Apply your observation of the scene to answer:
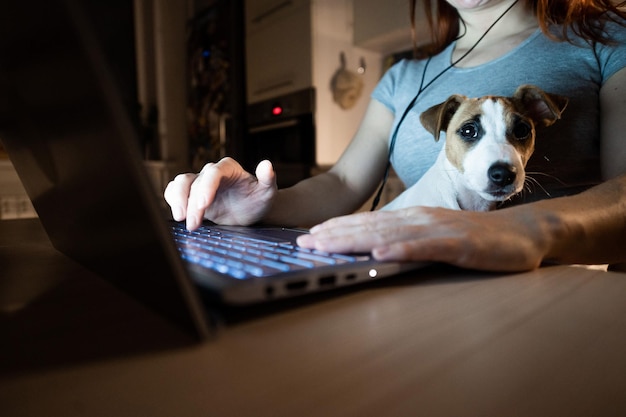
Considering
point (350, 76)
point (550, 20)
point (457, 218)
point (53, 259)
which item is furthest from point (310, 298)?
point (350, 76)

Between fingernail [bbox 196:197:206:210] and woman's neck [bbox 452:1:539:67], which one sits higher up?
woman's neck [bbox 452:1:539:67]

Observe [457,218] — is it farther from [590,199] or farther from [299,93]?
[299,93]

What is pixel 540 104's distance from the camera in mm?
740

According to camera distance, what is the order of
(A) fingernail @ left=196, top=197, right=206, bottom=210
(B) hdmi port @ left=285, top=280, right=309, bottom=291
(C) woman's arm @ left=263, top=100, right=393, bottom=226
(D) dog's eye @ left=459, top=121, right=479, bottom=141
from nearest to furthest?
(B) hdmi port @ left=285, top=280, right=309, bottom=291 < (A) fingernail @ left=196, top=197, right=206, bottom=210 < (D) dog's eye @ left=459, top=121, right=479, bottom=141 < (C) woman's arm @ left=263, top=100, right=393, bottom=226

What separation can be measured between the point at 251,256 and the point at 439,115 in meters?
0.60

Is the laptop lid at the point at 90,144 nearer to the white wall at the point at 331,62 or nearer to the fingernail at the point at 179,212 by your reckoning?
the fingernail at the point at 179,212

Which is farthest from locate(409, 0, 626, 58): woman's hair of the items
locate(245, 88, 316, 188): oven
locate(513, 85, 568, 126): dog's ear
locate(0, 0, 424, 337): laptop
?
locate(245, 88, 316, 188): oven

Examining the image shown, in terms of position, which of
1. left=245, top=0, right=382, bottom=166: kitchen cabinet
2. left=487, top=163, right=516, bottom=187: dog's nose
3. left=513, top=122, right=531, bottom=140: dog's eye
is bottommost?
left=487, top=163, right=516, bottom=187: dog's nose

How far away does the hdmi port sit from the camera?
274 mm

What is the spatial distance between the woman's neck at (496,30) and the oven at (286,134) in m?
1.22

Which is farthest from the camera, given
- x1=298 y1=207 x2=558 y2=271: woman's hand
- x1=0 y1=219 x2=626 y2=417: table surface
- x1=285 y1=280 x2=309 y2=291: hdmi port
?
x1=298 y1=207 x2=558 y2=271: woman's hand

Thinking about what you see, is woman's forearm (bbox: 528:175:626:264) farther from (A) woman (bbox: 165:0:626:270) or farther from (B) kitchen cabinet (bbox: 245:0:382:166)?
(B) kitchen cabinet (bbox: 245:0:382:166)

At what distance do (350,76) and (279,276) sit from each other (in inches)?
82.1

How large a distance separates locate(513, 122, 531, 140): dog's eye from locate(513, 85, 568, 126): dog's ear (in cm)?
3
